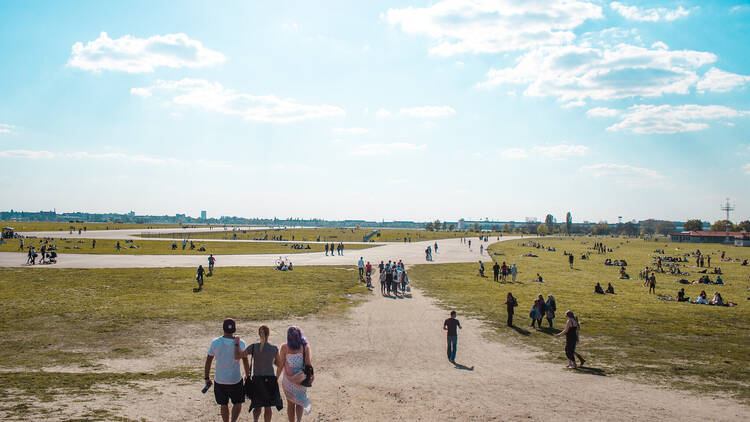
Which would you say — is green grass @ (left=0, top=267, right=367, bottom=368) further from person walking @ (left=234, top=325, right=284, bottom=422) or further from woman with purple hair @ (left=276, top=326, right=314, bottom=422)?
woman with purple hair @ (left=276, top=326, right=314, bottom=422)

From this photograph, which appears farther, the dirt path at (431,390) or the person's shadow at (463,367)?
the person's shadow at (463,367)

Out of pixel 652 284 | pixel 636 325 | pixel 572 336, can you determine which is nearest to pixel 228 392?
pixel 572 336

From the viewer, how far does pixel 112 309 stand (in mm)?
19703

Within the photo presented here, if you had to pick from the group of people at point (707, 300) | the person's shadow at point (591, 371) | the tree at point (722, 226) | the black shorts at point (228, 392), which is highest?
the tree at point (722, 226)

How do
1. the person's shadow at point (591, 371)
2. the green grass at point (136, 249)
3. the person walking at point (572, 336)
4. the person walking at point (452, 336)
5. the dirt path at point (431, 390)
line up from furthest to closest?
the green grass at point (136, 249)
the person walking at point (452, 336)
the person walking at point (572, 336)
the person's shadow at point (591, 371)
the dirt path at point (431, 390)

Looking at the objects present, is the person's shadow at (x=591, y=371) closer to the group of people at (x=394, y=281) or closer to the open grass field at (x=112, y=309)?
the open grass field at (x=112, y=309)

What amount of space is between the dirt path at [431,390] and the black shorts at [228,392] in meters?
2.15

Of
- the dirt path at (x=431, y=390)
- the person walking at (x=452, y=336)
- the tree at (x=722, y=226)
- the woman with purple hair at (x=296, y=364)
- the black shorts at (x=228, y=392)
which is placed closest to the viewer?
the woman with purple hair at (x=296, y=364)

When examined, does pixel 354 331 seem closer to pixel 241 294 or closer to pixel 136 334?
pixel 136 334

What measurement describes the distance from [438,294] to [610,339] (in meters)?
11.7

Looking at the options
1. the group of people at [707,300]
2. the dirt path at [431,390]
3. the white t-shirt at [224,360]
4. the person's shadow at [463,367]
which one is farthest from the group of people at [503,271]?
the white t-shirt at [224,360]

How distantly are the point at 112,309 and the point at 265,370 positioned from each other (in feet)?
56.3

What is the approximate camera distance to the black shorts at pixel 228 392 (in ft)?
23.1

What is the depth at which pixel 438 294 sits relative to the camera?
1048 inches
